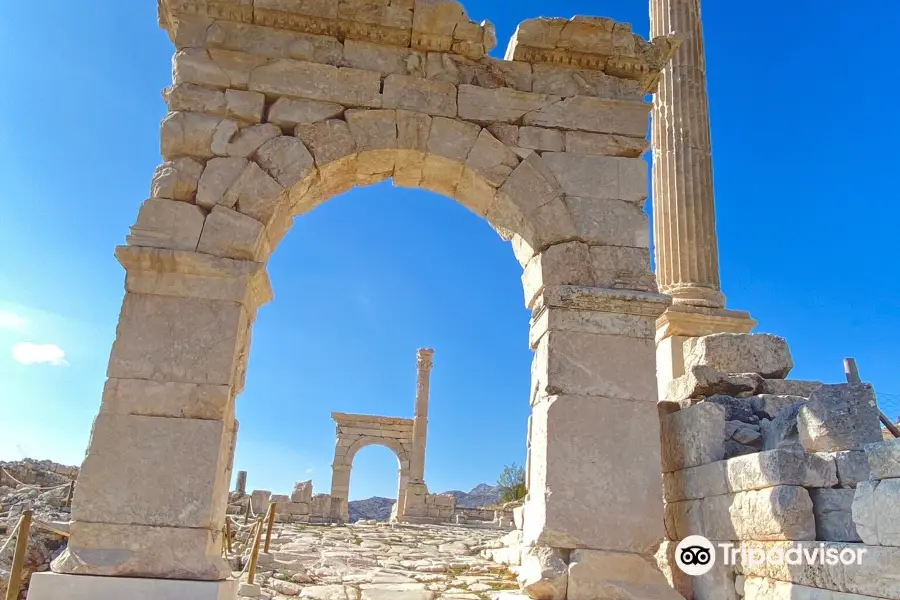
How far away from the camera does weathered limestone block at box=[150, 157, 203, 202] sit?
5223 millimetres

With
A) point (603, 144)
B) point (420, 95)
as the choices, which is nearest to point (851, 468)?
point (603, 144)

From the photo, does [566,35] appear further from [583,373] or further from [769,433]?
[769,433]

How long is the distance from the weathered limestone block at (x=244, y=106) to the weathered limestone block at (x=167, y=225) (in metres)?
0.86

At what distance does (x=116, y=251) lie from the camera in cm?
498

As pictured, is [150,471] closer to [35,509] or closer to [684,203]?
[684,203]

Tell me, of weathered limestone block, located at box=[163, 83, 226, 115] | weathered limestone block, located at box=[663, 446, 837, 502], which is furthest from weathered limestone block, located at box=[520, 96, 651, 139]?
weathered limestone block, located at box=[663, 446, 837, 502]

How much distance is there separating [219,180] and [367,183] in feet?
4.48

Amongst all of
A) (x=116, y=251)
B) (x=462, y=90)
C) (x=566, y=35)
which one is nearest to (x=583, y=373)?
(x=462, y=90)

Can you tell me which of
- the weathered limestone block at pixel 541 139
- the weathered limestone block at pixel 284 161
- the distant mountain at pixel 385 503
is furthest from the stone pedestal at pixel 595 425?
the distant mountain at pixel 385 503

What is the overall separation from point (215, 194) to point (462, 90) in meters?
2.21

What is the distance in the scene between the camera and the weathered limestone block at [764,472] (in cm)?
403

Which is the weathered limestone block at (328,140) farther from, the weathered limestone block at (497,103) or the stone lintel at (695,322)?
the stone lintel at (695,322)

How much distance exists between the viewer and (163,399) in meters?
4.77

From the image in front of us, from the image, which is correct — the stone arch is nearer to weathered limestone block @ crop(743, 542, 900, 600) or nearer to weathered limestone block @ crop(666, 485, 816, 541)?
weathered limestone block @ crop(666, 485, 816, 541)
